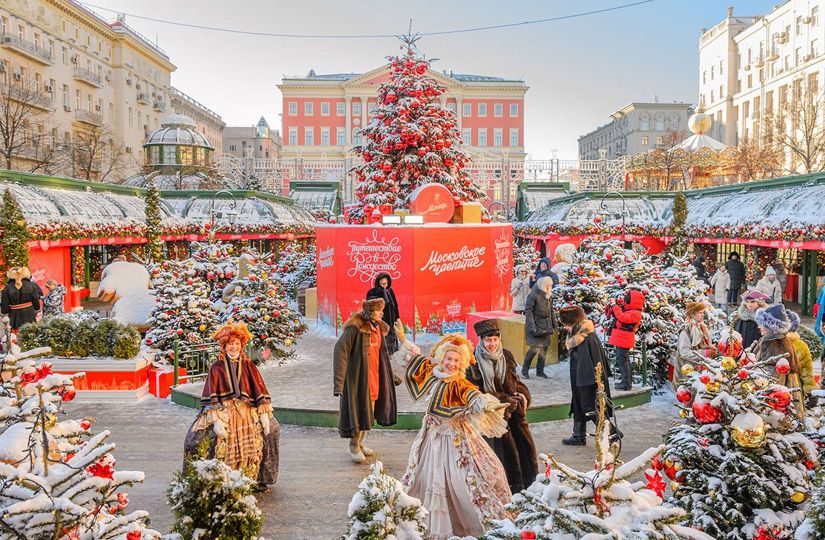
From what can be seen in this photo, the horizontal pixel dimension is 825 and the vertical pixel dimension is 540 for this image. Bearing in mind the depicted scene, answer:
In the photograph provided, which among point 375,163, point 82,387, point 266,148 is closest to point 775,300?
point 375,163

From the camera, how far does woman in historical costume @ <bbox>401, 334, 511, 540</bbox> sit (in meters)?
4.56

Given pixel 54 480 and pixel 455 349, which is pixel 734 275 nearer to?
pixel 455 349

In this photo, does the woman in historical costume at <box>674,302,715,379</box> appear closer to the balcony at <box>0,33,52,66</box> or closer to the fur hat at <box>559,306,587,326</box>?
the fur hat at <box>559,306,587,326</box>

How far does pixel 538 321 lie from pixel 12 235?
10860 mm

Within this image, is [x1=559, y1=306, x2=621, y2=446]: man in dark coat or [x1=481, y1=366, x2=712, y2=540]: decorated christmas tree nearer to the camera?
[x1=481, y1=366, x2=712, y2=540]: decorated christmas tree

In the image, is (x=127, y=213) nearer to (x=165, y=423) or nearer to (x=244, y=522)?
(x=165, y=423)

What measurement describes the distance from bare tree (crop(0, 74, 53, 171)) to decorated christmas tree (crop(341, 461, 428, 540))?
121 feet

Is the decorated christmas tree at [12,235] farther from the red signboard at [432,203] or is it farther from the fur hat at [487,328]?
the fur hat at [487,328]

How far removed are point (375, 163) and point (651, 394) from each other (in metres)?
8.85

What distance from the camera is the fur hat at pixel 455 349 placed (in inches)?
191

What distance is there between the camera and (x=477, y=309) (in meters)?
14.1

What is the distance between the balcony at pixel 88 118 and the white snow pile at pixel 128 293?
4383 centimetres

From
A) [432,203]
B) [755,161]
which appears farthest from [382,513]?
[755,161]

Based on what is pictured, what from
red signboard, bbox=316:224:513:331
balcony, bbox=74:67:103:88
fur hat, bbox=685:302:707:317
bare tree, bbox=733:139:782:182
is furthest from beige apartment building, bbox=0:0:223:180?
fur hat, bbox=685:302:707:317
